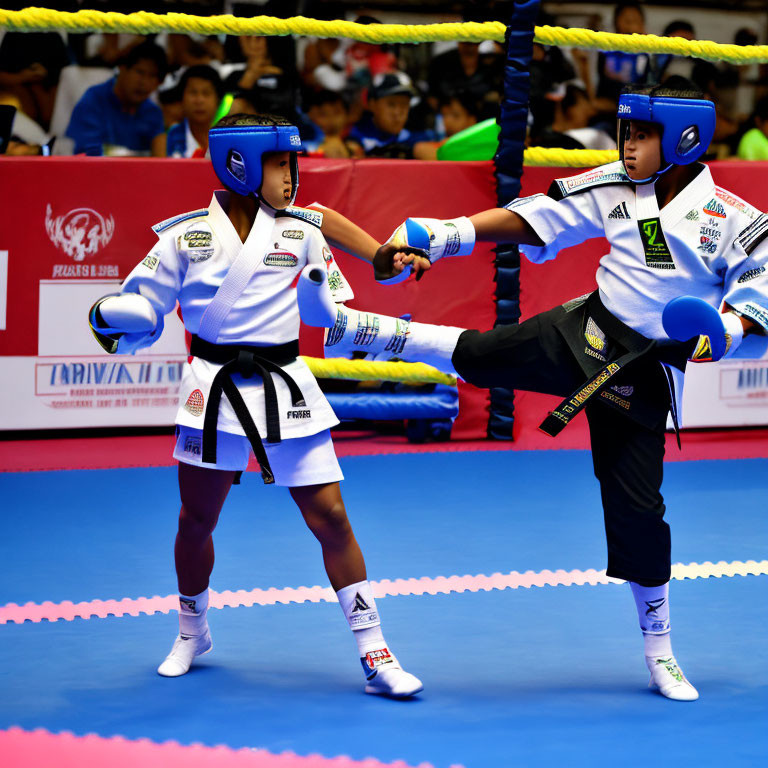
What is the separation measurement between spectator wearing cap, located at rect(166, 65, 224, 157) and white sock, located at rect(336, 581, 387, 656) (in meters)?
4.55

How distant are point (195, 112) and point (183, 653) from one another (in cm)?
461

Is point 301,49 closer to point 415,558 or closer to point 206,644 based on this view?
point 415,558

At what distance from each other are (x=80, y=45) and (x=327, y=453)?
5823 millimetres

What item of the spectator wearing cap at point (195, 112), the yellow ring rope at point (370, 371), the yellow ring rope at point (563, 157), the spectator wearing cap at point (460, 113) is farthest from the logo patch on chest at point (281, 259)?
the spectator wearing cap at point (460, 113)

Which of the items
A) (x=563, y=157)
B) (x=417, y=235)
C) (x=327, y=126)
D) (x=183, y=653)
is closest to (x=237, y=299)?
(x=417, y=235)

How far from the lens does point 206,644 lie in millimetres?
3447

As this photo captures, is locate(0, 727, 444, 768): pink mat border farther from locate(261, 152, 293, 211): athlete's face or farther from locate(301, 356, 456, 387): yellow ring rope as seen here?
locate(301, 356, 456, 387): yellow ring rope

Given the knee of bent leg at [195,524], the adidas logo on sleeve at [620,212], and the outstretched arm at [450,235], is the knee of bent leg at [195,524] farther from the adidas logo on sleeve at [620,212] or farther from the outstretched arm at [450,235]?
the adidas logo on sleeve at [620,212]

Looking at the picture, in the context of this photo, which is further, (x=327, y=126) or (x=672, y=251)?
(x=327, y=126)

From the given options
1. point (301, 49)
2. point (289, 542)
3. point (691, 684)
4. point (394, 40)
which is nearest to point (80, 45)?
point (301, 49)

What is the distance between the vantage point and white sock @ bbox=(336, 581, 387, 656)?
3205mm

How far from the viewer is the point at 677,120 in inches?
124

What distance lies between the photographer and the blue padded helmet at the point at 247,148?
314 cm

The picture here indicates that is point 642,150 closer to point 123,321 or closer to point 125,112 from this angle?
point 123,321
